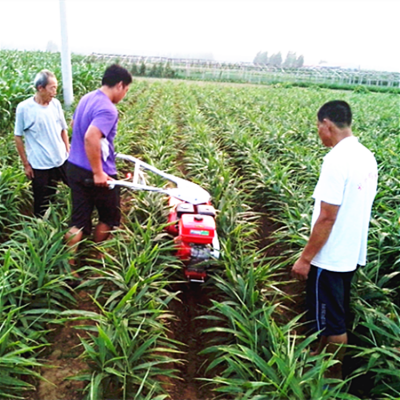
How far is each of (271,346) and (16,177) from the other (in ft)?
10.2

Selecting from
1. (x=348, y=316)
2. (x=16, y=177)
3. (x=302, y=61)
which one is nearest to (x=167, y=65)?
(x=302, y=61)

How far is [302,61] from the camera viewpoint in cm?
4769

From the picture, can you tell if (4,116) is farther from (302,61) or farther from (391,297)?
(302,61)

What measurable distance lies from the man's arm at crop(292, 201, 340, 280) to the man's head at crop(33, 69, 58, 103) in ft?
8.33

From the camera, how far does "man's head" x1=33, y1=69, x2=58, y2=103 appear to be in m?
3.66

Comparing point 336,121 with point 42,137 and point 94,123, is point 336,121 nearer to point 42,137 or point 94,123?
point 94,123

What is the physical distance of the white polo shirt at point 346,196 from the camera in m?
2.41

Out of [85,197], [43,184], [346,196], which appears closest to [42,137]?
[43,184]

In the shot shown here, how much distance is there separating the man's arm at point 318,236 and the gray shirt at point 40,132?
2460mm

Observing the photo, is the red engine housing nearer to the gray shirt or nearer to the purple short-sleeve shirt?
the purple short-sleeve shirt

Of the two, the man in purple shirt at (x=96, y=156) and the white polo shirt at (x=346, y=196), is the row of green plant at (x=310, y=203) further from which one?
the man in purple shirt at (x=96, y=156)

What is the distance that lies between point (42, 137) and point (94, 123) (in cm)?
103

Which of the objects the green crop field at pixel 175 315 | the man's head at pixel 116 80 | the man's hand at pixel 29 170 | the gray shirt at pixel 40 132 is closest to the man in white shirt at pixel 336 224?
the green crop field at pixel 175 315

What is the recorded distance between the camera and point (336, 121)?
2529 mm
